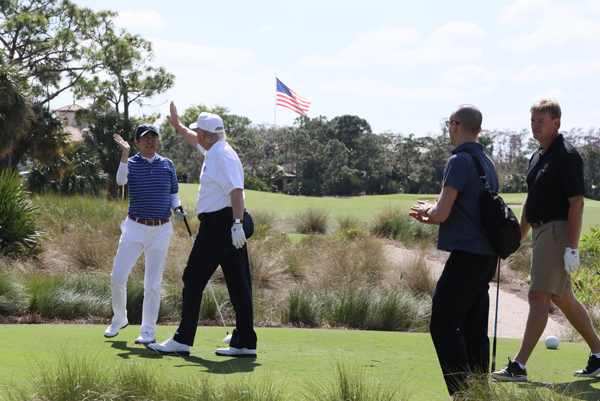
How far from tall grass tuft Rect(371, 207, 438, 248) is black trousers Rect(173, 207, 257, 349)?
Answer: 13222 mm

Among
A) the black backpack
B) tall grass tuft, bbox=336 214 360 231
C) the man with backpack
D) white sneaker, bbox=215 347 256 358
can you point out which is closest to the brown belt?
white sneaker, bbox=215 347 256 358

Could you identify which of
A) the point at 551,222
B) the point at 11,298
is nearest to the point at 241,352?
the point at 551,222

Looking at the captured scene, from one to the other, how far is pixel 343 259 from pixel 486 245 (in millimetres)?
8512

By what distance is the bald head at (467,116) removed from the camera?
385 cm

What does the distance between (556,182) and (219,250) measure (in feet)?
8.49

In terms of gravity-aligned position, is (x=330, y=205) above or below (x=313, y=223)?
above

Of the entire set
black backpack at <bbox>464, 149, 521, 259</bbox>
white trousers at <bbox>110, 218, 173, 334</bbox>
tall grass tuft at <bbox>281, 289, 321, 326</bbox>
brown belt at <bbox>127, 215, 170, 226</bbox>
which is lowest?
tall grass tuft at <bbox>281, 289, 321, 326</bbox>

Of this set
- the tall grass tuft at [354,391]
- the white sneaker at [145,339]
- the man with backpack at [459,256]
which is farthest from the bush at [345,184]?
the tall grass tuft at [354,391]

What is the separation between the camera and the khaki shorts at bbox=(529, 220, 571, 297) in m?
4.39

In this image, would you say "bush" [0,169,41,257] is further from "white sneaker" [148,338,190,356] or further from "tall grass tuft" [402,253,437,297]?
"white sneaker" [148,338,190,356]

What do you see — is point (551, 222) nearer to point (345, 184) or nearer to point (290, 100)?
point (290, 100)

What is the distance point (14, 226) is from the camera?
35.7ft

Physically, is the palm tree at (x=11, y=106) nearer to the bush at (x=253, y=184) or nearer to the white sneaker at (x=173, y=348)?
the white sneaker at (x=173, y=348)

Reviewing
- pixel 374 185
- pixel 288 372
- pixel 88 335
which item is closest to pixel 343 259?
pixel 88 335
